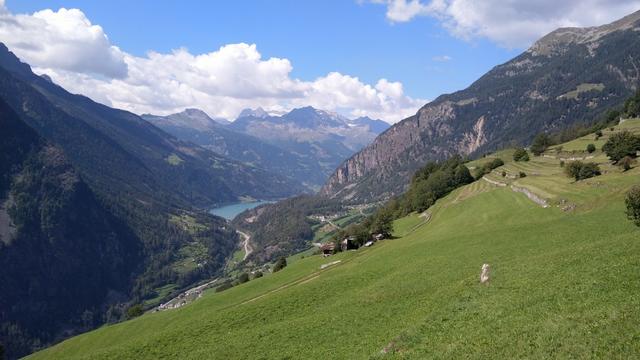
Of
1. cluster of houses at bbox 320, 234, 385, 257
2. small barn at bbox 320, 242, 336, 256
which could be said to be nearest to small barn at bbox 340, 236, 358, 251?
cluster of houses at bbox 320, 234, 385, 257

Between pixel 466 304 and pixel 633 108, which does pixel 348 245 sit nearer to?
pixel 466 304

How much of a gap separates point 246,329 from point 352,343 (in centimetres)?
1669

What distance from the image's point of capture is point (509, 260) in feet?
134

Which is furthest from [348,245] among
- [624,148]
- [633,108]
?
[633,108]

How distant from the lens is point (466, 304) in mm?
30188

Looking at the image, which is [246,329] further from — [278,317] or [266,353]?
[266,353]

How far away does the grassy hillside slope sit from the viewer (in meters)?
21.9

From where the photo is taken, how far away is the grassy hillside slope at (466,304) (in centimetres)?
2189

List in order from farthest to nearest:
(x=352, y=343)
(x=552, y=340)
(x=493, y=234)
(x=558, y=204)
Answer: (x=558, y=204) < (x=493, y=234) < (x=352, y=343) < (x=552, y=340)

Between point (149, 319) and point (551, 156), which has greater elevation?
point (551, 156)

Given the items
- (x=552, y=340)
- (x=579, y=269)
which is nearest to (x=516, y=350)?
(x=552, y=340)

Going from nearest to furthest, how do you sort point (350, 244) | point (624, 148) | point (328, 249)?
1. point (624, 148)
2. point (350, 244)
3. point (328, 249)

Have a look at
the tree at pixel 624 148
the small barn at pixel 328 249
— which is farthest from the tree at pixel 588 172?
the small barn at pixel 328 249

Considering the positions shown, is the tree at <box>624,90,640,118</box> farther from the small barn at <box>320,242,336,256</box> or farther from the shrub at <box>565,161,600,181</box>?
the small barn at <box>320,242,336,256</box>
